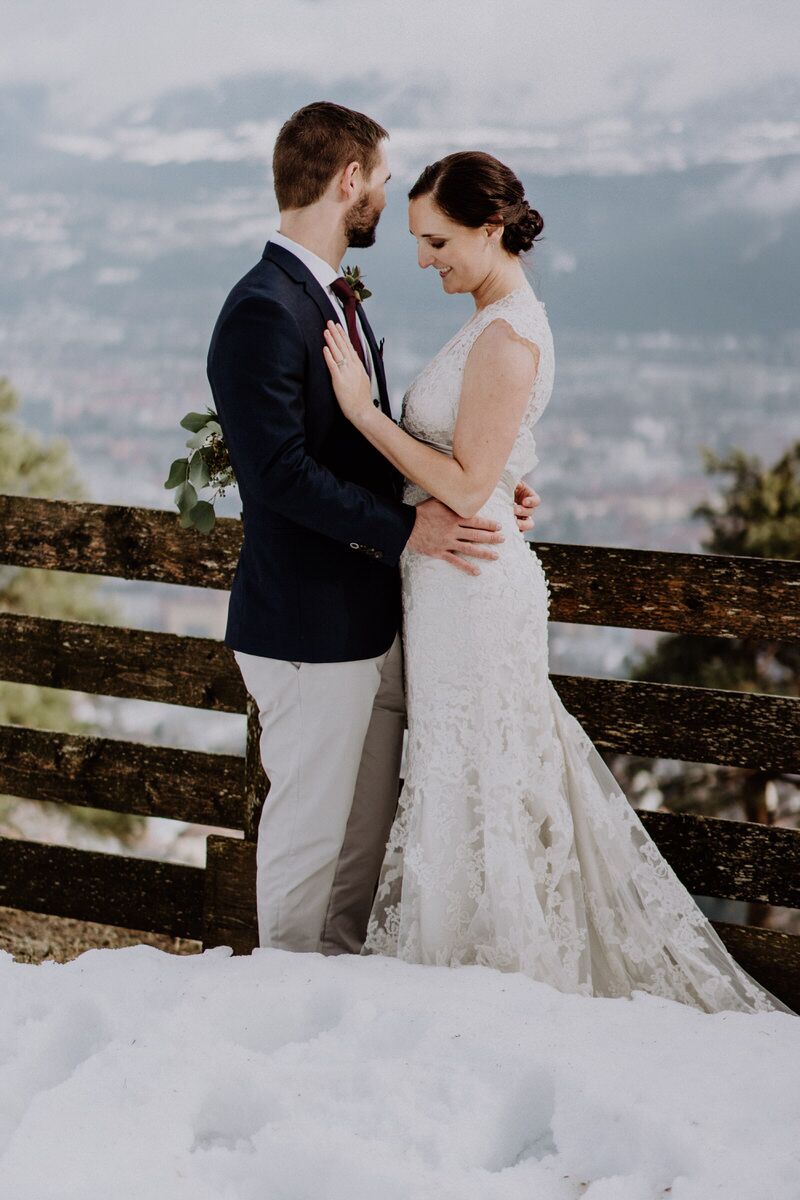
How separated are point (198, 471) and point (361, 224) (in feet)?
2.27

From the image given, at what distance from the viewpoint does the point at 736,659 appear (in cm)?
482

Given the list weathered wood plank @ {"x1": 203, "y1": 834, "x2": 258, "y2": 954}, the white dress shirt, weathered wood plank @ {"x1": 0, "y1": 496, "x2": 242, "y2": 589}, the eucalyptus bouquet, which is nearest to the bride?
the white dress shirt

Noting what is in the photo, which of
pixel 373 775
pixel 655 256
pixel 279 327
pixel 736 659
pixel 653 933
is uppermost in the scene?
pixel 655 256

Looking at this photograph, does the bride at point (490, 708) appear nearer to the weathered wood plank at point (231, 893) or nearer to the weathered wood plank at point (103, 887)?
the weathered wood plank at point (231, 893)

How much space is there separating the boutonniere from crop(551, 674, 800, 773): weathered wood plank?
1097 mm

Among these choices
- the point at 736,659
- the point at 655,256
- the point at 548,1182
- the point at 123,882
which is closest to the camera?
the point at 548,1182

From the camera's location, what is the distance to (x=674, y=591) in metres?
2.86

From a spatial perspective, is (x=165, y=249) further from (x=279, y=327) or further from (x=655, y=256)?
(x=279, y=327)

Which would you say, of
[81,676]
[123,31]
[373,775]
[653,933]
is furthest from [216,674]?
[123,31]

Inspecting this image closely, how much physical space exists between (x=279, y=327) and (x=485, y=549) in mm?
643

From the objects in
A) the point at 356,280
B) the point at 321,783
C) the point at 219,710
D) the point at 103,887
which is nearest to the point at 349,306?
the point at 356,280

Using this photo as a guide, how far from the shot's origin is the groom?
2.29 meters

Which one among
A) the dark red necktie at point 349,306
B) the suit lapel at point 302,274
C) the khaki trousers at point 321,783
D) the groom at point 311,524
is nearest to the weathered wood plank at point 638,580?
the groom at point 311,524

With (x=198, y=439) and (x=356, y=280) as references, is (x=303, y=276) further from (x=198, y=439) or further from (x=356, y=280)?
(x=198, y=439)
